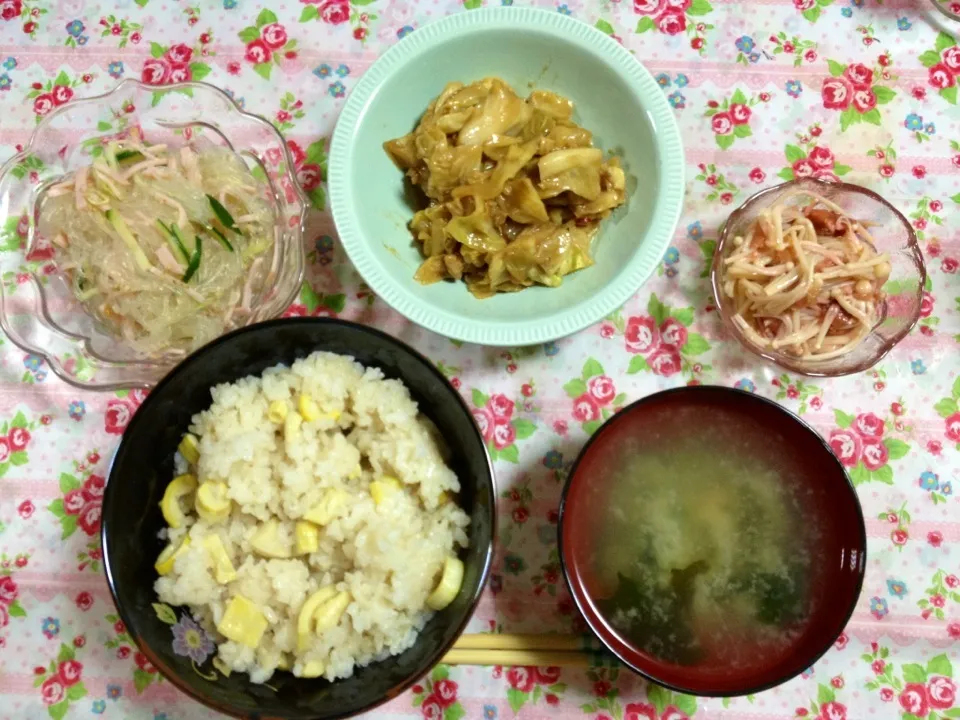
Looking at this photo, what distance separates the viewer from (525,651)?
5.46 feet

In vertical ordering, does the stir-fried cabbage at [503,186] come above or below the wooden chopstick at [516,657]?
above

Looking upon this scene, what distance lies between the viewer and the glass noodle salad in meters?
1.69

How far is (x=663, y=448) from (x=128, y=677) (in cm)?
140

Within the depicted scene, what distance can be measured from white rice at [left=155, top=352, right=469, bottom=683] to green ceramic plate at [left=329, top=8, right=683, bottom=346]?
0.26m

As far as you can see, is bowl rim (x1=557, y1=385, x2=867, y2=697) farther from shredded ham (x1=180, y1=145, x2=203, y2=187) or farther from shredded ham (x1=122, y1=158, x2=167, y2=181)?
shredded ham (x1=122, y1=158, x2=167, y2=181)

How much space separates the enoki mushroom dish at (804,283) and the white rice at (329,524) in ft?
2.74

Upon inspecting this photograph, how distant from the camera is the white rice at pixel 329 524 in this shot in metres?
1.44

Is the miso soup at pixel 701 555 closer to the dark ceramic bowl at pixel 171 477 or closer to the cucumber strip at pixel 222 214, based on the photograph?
the dark ceramic bowl at pixel 171 477

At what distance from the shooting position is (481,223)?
1617 mm

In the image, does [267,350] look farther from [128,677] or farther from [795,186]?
[795,186]

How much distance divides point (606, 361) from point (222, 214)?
39.1 inches

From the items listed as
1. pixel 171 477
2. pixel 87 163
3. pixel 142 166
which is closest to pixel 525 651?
pixel 171 477

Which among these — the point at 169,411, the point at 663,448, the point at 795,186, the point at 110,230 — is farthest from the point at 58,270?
the point at 795,186

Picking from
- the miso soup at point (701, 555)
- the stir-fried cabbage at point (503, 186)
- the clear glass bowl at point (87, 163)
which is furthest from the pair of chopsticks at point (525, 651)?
the clear glass bowl at point (87, 163)
